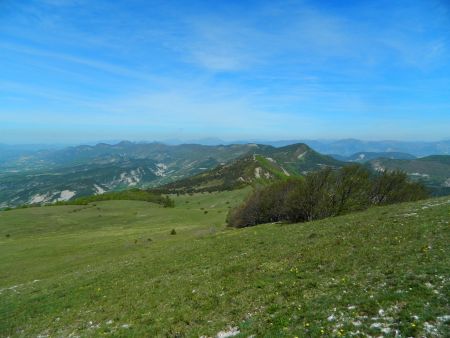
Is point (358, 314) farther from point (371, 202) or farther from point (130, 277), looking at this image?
point (371, 202)

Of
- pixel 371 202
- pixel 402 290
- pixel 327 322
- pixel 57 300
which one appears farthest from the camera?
pixel 371 202

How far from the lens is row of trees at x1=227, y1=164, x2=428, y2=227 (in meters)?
51.2

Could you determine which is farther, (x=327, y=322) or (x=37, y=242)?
(x=37, y=242)

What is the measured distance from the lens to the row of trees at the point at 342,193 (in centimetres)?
5119

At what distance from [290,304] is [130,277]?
58.4ft

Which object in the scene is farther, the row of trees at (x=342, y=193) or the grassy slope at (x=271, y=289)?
the row of trees at (x=342, y=193)

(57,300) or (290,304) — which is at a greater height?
(290,304)

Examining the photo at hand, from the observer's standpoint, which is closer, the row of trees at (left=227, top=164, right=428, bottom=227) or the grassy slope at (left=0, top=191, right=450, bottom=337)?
the grassy slope at (left=0, top=191, right=450, bottom=337)

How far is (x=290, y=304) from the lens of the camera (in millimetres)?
15727

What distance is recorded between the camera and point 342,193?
51.2 meters

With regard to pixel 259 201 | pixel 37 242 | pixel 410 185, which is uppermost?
pixel 410 185

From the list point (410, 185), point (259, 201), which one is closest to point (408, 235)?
point (410, 185)

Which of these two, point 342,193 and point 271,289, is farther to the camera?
point 342,193

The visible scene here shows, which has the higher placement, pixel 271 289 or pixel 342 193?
pixel 342 193
